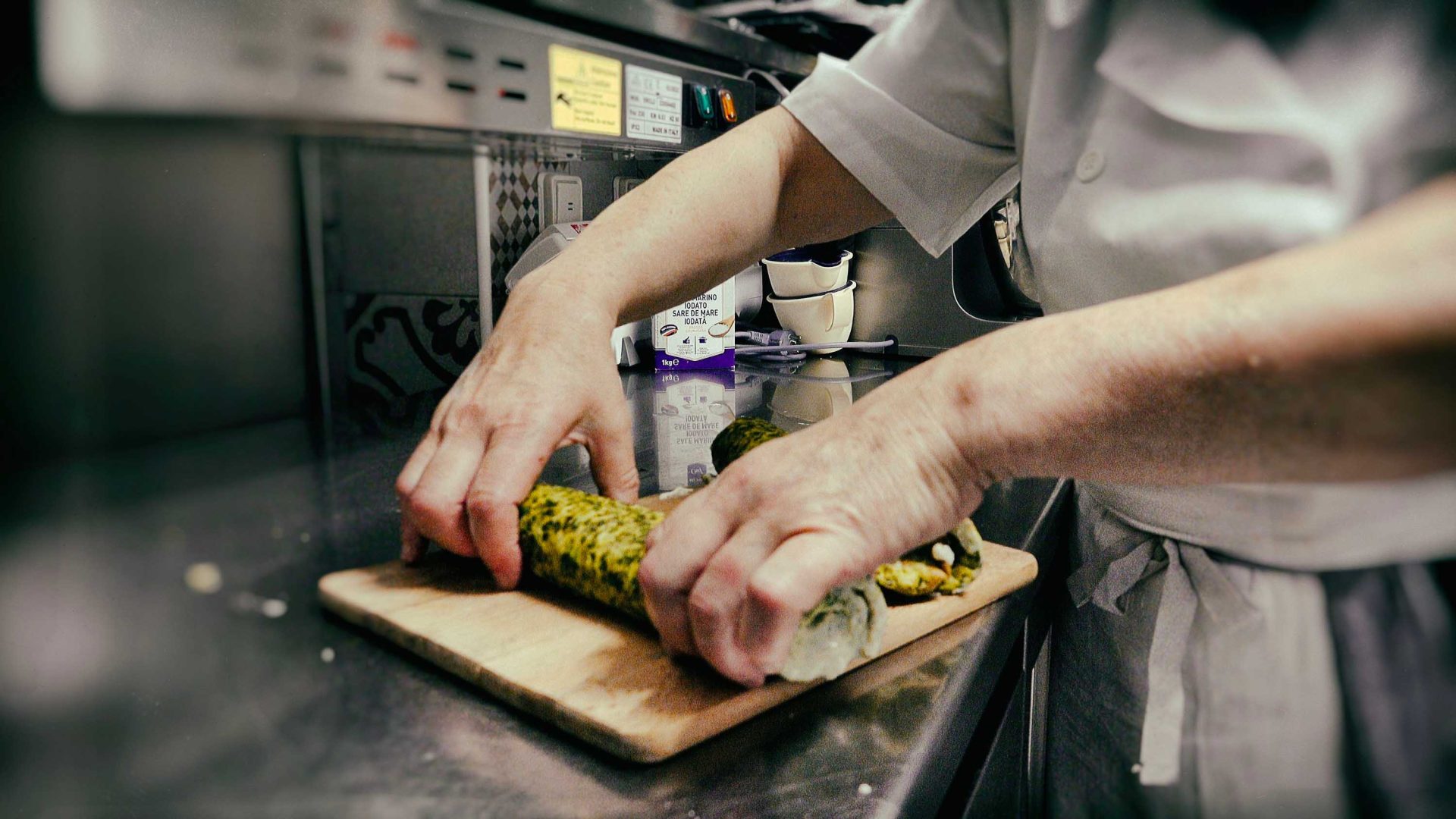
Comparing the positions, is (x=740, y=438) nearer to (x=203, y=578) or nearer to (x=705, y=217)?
(x=705, y=217)

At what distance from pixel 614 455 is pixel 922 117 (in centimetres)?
51

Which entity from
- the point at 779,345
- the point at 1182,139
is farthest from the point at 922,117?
the point at 779,345

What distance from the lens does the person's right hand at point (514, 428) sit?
77 cm

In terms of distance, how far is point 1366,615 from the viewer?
0.60 meters

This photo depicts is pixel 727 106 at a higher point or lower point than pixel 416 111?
higher

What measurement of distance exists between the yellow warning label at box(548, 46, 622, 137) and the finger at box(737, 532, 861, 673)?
591mm

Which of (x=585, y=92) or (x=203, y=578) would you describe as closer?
(x=203, y=578)

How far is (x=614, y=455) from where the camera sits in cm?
93

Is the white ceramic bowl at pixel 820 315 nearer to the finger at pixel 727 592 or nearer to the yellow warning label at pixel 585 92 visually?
the yellow warning label at pixel 585 92

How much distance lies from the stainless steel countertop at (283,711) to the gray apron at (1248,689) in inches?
4.2

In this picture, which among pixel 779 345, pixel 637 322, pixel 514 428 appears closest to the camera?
pixel 514 428

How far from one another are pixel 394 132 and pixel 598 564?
42 centimetres

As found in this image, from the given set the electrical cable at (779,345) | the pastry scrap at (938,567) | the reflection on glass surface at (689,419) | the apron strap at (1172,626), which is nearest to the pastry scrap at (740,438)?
the reflection on glass surface at (689,419)

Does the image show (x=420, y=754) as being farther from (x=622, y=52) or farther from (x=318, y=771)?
(x=622, y=52)
